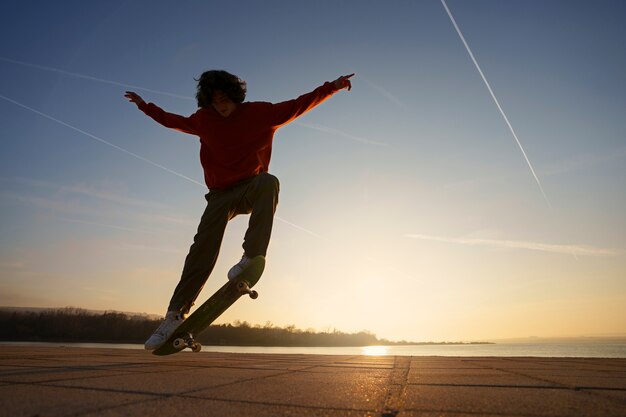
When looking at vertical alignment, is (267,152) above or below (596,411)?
above

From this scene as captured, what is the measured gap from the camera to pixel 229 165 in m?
4.55

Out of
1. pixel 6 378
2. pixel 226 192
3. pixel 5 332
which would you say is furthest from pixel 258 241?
pixel 5 332

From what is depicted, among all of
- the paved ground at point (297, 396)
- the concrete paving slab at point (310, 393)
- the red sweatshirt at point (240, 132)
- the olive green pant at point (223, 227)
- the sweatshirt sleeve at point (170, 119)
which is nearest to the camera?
the paved ground at point (297, 396)

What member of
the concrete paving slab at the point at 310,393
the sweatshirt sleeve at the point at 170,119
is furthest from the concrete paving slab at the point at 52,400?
the sweatshirt sleeve at the point at 170,119

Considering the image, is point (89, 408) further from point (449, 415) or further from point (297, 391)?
point (449, 415)

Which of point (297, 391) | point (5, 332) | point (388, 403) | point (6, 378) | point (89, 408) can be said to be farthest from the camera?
point (5, 332)

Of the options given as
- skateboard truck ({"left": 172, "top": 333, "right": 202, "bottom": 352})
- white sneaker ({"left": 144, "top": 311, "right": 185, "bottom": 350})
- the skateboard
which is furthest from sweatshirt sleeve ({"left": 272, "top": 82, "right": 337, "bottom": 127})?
skateboard truck ({"left": 172, "top": 333, "right": 202, "bottom": 352})

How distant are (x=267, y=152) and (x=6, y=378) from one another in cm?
314

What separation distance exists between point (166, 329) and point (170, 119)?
241cm

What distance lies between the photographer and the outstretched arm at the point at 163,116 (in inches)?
190

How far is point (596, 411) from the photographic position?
1.66 meters

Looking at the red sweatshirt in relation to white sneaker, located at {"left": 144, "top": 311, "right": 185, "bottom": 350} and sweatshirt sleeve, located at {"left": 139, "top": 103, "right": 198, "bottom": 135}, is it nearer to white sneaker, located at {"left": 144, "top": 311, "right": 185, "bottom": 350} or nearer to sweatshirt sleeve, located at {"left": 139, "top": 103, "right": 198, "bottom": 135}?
sweatshirt sleeve, located at {"left": 139, "top": 103, "right": 198, "bottom": 135}

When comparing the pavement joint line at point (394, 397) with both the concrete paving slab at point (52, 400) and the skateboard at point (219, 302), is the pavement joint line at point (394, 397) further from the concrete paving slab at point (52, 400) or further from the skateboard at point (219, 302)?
the skateboard at point (219, 302)

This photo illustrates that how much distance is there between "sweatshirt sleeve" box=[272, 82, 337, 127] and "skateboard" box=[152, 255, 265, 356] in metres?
1.61
